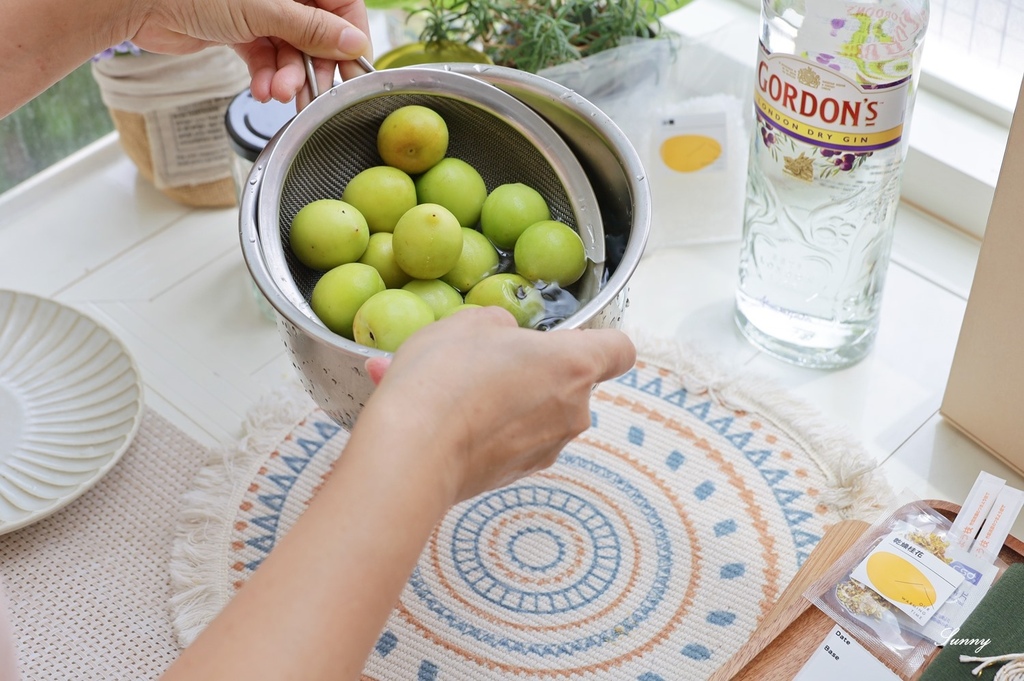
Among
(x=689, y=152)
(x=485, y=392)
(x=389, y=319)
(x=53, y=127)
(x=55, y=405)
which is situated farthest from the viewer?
(x=53, y=127)

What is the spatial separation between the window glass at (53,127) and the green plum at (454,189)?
744mm

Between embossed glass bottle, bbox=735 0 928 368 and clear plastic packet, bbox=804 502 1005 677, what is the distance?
0.28 meters

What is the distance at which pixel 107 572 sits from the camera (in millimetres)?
843

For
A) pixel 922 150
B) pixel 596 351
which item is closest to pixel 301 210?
pixel 596 351

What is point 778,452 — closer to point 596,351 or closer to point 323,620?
point 596,351

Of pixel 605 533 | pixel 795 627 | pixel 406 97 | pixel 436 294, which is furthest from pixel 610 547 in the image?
pixel 406 97

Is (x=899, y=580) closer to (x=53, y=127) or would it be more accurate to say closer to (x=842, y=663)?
(x=842, y=663)

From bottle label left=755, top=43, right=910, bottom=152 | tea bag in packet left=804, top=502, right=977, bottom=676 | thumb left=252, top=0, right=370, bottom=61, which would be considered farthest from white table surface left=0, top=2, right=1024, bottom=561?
thumb left=252, top=0, right=370, bottom=61

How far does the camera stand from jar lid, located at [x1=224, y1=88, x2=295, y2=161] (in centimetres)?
95

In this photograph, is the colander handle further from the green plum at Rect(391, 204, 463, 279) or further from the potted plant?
the potted plant

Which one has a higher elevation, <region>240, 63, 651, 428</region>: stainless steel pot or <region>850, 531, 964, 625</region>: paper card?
<region>240, 63, 651, 428</region>: stainless steel pot

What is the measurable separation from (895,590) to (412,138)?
1.48 feet

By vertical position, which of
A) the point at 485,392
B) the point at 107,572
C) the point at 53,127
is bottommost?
the point at 107,572

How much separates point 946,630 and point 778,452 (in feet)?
0.79
